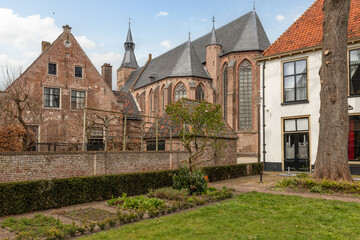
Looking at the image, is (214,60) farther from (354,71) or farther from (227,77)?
(354,71)

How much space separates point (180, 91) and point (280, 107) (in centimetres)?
2158

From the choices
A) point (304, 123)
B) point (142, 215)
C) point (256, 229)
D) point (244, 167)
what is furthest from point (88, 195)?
point (304, 123)

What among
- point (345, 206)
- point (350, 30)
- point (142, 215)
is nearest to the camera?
point (142, 215)

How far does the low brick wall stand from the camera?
10.2m

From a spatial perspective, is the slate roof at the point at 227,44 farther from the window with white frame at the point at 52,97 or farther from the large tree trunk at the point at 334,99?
the large tree trunk at the point at 334,99

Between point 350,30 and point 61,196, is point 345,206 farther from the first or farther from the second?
point 350,30

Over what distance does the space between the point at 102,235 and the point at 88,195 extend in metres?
4.42

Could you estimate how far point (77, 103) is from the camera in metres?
24.6

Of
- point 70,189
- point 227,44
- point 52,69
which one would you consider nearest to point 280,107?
point 70,189

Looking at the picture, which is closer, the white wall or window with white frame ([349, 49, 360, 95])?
window with white frame ([349, 49, 360, 95])

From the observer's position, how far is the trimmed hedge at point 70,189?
8.38 meters

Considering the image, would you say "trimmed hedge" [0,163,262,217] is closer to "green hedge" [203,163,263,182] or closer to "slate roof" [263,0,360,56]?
"green hedge" [203,163,263,182]

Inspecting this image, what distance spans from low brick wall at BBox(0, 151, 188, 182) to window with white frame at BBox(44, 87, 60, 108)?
40.1 feet

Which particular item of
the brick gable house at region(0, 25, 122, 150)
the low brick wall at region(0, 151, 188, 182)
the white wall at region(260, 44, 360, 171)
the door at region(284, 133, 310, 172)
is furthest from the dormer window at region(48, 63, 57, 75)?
the door at region(284, 133, 310, 172)
